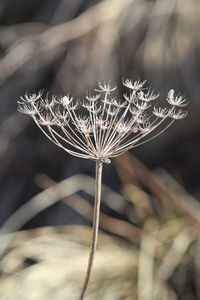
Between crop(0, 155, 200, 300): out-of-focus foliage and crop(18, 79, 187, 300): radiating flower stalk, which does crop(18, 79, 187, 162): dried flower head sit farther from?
crop(0, 155, 200, 300): out-of-focus foliage

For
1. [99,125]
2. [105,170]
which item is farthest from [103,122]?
[105,170]

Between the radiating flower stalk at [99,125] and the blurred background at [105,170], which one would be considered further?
the blurred background at [105,170]

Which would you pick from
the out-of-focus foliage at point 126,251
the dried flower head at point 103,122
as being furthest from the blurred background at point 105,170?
the dried flower head at point 103,122

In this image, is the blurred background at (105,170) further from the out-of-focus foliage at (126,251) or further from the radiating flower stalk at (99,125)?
the radiating flower stalk at (99,125)

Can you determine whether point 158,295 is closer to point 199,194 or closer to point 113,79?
point 199,194

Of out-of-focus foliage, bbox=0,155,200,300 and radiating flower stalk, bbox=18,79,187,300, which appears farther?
out-of-focus foliage, bbox=0,155,200,300

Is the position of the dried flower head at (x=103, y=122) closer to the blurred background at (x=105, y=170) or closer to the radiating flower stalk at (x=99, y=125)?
the radiating flower stalk at (x=99, y=125)

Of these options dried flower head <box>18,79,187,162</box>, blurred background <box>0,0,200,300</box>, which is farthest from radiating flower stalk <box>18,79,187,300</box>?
blurred background <box>0,0,200,300</box>

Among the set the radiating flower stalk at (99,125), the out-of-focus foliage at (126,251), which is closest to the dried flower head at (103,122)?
the radiating flower stalk at (99,125)

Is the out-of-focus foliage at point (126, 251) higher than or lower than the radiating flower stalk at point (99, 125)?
higher
